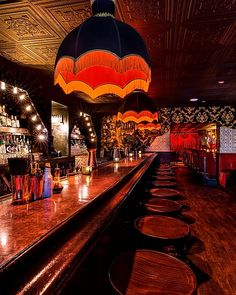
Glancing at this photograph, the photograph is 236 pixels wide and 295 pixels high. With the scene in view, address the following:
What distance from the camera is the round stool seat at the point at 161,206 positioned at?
2527mm

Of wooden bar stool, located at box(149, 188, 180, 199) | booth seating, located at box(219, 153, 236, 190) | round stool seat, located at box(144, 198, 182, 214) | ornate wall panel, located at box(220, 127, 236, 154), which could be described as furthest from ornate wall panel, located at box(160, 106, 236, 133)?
round stool seat, located at box(144, 198, 182, 214)

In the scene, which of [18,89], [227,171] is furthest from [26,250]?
[227,171]

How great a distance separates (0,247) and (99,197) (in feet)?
2.84

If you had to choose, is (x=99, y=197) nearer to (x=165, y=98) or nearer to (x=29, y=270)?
(x=29, y=270)

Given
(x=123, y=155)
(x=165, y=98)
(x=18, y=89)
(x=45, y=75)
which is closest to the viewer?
(x=18, y=89)

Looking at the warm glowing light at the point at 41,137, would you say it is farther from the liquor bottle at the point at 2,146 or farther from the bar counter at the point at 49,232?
the bar counter at the point at 49,232

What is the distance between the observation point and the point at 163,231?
194 centimetres

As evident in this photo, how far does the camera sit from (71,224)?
3.83 feet

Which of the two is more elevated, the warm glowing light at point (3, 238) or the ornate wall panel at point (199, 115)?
the ornate wall panel at point (199, 115)

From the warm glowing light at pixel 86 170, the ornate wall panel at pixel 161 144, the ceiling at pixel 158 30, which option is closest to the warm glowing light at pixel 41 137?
the ceiling at pixel 158 30

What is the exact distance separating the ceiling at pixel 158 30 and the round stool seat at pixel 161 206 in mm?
2397

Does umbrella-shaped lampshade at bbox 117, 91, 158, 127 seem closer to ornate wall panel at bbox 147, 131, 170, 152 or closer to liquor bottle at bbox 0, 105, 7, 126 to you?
liquor bottle at bbox 0, 105, 7, 126

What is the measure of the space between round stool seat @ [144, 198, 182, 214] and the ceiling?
2.40 meters

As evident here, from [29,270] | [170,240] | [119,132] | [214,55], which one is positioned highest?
[214,55]
